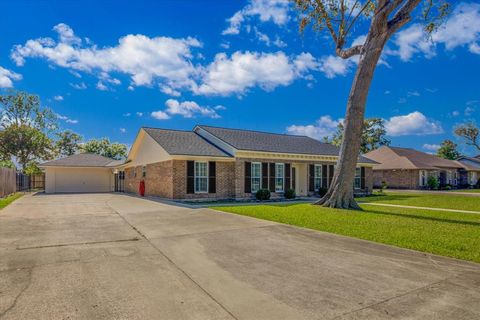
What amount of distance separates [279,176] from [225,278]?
1489 centimetres

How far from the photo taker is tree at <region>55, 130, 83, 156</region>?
162 ft

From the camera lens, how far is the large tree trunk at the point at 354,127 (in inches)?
504

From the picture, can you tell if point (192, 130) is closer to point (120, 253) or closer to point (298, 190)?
point (298, 190)

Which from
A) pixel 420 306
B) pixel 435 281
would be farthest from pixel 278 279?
pixel 435 281

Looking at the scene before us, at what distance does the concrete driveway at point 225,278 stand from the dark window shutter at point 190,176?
8.98 m

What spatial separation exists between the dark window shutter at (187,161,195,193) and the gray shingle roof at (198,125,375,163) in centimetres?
270

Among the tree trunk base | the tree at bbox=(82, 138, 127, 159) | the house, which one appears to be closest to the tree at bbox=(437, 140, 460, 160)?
the house

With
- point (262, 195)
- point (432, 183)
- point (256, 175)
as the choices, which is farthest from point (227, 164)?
point (432, 183)

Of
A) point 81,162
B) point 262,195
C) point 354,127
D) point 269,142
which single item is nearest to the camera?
point 354,127

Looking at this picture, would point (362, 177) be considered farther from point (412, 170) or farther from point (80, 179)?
point (80, 179)

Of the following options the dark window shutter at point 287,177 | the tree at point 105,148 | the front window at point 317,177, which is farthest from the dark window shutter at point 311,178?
the tree at point 105,148

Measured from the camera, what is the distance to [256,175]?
1808 cm

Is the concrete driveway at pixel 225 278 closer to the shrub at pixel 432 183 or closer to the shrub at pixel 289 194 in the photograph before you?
the shrub at pixel 289 194

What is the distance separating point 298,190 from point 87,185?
21.5 metres
